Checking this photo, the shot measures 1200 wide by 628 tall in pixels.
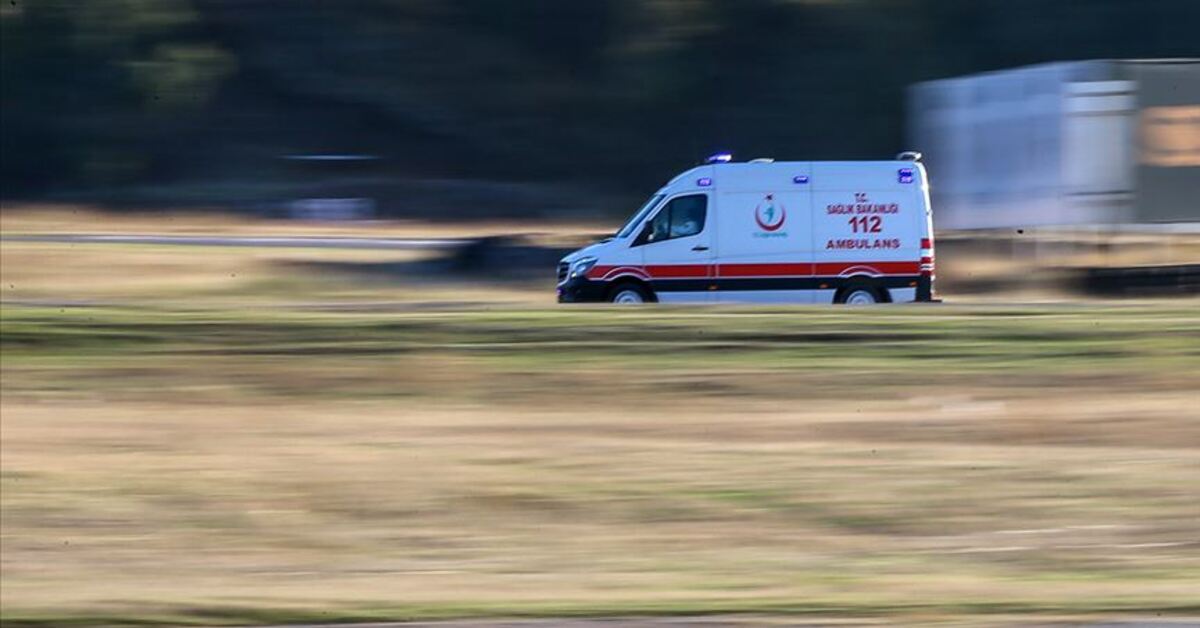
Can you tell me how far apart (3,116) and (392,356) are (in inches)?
1781

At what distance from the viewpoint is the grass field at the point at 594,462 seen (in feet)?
25.1

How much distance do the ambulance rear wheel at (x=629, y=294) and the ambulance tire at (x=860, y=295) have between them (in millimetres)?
2325

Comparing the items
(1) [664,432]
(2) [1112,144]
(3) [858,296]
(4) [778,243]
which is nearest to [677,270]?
(4) [778,243]

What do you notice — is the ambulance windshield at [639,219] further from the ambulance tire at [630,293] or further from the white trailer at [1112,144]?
the white trailer at [1112,144]

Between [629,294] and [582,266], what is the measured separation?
688 millimetres

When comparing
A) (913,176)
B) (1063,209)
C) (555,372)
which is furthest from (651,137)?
(555,372)

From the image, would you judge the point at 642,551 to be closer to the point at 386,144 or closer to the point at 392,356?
the point at 392,356

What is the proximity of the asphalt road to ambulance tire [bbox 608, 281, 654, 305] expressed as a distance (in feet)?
34.4

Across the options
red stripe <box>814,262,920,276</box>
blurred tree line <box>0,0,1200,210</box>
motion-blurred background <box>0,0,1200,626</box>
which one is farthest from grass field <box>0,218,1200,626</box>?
blurred tree line <box>0,0,1200,210</box>

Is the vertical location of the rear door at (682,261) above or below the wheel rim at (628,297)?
above

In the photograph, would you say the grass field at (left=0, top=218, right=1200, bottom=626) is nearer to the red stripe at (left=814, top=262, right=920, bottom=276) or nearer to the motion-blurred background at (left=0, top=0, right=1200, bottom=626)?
the motion-blurred background at (left=0, top=0, right=1200, bottom=626)

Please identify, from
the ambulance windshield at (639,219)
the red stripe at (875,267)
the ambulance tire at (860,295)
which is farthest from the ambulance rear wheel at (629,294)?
the ambulance tire at (860,295)

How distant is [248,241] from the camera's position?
32781 millimetres

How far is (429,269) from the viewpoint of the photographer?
28.1m
